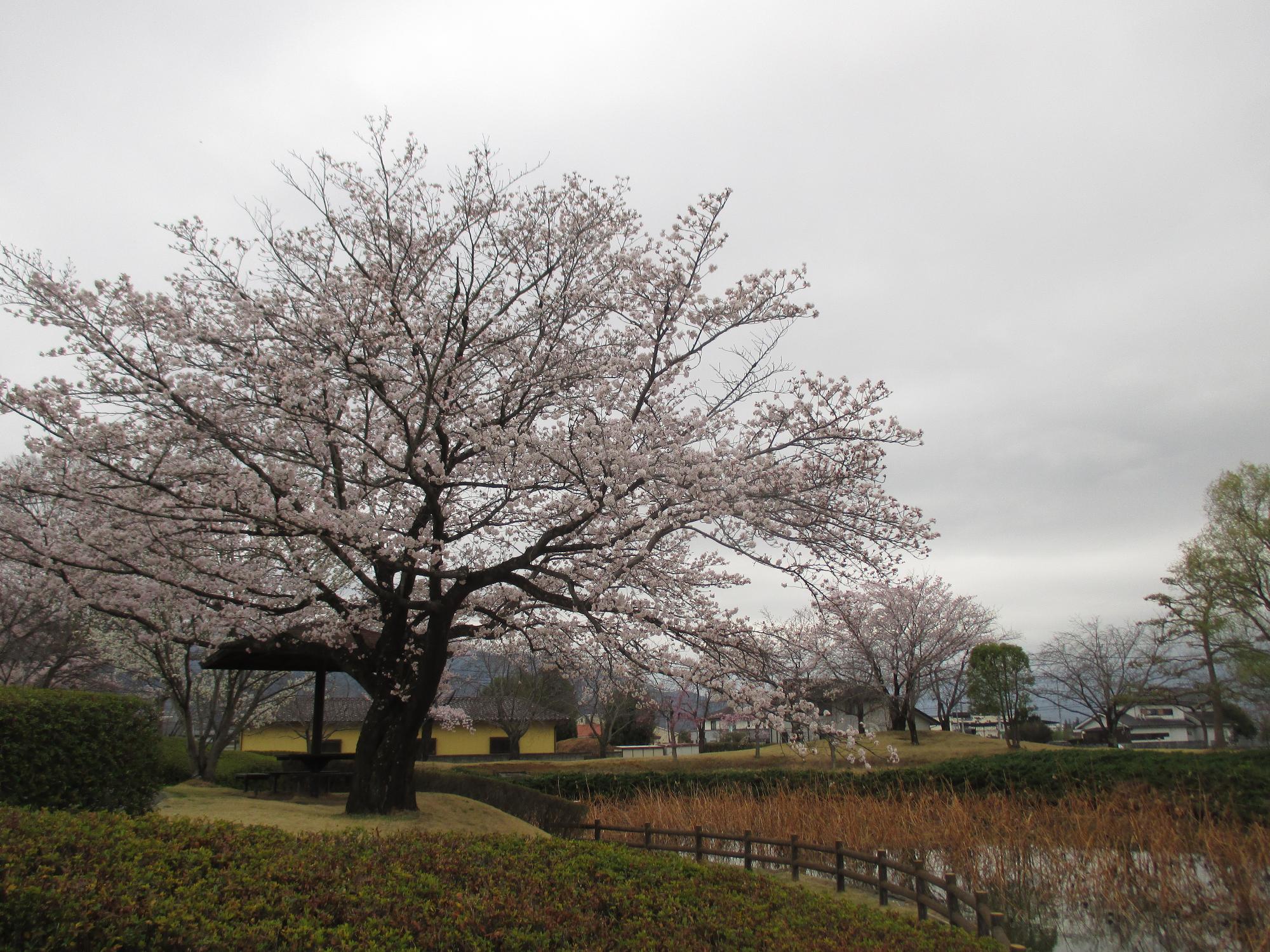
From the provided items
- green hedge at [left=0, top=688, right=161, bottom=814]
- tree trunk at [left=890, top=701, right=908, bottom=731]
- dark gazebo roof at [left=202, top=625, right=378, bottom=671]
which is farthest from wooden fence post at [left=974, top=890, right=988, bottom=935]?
tree trunk at [left=890, top=701, right=908, bottom=731]

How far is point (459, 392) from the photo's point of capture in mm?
9891

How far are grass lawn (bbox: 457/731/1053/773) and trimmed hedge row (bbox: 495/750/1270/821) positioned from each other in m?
5.69

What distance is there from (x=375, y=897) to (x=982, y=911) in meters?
4.81

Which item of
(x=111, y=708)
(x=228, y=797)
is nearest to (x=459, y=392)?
(x=111, y=708)

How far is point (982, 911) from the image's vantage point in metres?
6.27

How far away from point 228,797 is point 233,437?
6192 mm

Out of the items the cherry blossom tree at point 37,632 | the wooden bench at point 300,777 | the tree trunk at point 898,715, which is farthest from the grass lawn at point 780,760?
the cherry blossom tree at point 37,632

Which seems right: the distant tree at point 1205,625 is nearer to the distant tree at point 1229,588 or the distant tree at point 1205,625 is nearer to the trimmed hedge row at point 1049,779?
the distant tree at point 1229,588

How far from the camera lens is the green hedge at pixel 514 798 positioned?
13680mm

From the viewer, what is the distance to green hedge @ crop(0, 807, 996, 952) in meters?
3.53

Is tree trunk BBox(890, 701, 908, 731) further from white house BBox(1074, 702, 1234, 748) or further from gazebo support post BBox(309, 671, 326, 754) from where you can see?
white house BBox(1074, 702, 1234, 748)

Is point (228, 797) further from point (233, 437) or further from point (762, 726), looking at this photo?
point (762, 726)

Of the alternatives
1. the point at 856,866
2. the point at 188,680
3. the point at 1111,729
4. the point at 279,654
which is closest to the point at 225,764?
the point at 188,680

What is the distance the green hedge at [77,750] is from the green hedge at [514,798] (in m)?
6.27
